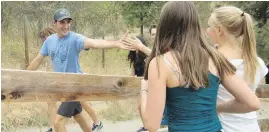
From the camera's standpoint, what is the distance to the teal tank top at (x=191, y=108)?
1946mm

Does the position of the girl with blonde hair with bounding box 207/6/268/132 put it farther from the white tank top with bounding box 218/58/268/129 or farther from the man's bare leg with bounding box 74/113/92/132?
the man's bare leg with bounding box 74/113/92/132

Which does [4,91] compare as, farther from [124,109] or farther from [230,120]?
[124,109]

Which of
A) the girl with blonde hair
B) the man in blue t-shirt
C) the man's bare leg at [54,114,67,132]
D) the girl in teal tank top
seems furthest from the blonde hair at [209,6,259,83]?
the man's bare leg at [54,114,67,132]

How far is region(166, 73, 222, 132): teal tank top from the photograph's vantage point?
1946mm

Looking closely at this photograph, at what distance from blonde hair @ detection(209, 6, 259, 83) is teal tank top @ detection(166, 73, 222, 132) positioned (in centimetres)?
49

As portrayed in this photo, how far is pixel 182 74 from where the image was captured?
1920 mm

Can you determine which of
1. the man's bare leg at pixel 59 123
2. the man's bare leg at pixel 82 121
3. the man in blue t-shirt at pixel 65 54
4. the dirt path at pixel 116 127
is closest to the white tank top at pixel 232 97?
the man in blue t-shirt at pixel 65 54

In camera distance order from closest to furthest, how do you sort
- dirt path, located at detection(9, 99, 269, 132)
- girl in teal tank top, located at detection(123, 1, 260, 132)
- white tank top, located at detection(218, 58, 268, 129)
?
girl in teal tank top, located at detection(123, 1, 260, 132), white tank top, located at detection(218, 58, 268, 129), dirt path, located at detection(9, 99, 269, 132)

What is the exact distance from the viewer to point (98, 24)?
44.5ft

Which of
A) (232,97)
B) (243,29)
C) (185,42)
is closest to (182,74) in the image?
(185,42)

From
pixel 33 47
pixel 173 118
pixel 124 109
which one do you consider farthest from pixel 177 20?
pixel 33 47

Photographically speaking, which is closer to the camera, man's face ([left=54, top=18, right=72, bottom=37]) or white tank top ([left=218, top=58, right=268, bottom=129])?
white tank top ([left=218, top=58, right=268, bottom=129])

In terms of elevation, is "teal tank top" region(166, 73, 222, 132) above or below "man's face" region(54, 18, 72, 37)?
below

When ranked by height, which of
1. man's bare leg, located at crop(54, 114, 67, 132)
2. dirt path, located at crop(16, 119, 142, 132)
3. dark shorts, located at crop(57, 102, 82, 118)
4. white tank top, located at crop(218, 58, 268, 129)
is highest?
white tank top, located at crop(218, 58, 268, 129)
